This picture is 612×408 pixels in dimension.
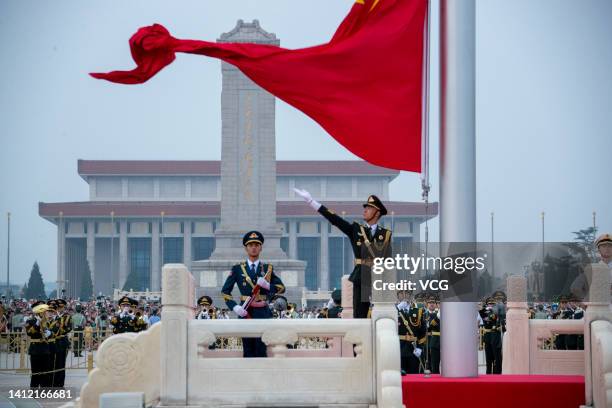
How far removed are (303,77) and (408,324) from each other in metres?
5.75

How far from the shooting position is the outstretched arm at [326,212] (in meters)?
8.06

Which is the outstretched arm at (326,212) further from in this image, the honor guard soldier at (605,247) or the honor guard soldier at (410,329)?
the honor guard soldier at (410,329)

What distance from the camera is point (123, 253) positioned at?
7681 centimetres

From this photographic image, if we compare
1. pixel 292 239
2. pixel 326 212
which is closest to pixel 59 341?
pixel 326 212

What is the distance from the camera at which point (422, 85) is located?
8.02 m

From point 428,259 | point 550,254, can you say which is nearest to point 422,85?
point 428,259

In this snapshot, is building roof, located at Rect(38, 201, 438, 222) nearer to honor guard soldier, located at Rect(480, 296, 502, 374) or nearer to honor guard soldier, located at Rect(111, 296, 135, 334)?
honor guard soldier, located at Rect(480, 296, 502, 374)

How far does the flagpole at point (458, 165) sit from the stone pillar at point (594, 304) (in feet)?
2.47

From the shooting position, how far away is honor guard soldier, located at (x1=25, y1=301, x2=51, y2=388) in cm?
1499

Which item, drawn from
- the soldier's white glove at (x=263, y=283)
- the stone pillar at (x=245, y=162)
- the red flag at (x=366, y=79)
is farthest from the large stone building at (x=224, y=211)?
the red flag at (x=366, y=79)

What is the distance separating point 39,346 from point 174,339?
8621 mm

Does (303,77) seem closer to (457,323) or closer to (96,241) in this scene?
(457,323)

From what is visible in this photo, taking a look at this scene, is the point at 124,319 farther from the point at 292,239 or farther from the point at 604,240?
the point at 292,239

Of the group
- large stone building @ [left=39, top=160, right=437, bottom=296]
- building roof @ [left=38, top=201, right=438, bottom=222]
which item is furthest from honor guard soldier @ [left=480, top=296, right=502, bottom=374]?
building roof @ [left=38, top=201, right=438, bottom=222]
